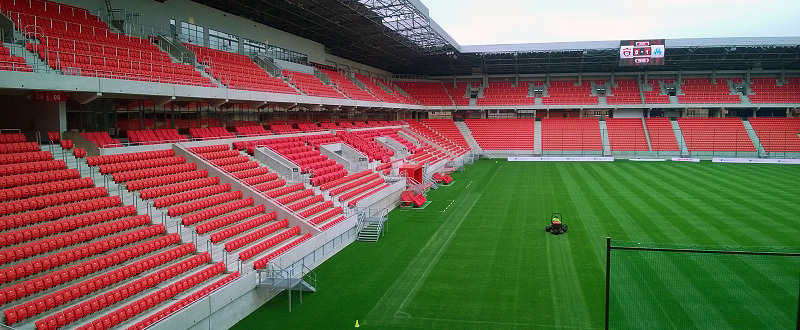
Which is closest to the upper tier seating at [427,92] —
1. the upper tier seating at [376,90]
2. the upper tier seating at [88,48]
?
the upper tier seating at [376,90]

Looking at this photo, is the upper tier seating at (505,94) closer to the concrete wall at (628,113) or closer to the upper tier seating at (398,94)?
the upper tier seating at (398,94)

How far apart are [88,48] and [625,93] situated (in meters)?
51.4

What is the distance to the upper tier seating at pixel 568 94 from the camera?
55.1 metres

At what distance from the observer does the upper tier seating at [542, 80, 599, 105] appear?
5509cm

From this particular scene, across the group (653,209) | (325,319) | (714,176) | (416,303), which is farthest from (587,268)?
(714,176)

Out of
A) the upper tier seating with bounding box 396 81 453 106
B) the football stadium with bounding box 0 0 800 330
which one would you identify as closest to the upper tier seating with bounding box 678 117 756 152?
the football stadium with bounding box 0 0 800 330

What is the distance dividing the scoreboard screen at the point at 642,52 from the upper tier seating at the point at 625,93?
27.8 feet

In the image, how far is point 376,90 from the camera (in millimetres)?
46844

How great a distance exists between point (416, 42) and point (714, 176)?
23208mm

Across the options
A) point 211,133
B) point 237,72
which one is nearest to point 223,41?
point 237,72

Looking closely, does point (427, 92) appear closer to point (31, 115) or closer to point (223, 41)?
point (223, 41)

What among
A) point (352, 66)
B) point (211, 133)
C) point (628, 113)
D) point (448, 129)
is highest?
point (352, 66)

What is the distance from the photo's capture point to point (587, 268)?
14.4 m

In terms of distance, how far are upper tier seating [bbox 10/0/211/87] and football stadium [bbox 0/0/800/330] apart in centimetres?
11
